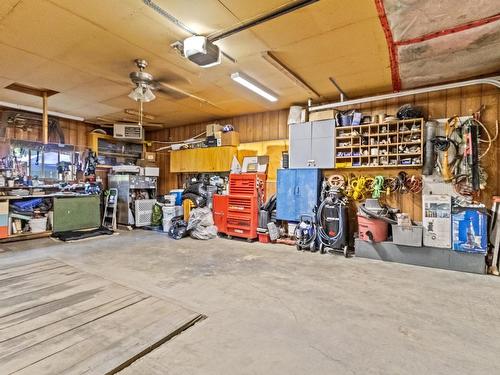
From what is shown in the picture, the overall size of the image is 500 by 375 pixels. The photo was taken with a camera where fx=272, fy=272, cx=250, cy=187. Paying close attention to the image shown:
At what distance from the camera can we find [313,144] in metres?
5.21

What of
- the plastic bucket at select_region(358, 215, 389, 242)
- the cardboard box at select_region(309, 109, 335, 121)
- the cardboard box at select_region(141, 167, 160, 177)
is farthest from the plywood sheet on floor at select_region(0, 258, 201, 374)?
the cardboard box at select_region(141, 167, 160, 177)

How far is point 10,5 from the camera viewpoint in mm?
2561

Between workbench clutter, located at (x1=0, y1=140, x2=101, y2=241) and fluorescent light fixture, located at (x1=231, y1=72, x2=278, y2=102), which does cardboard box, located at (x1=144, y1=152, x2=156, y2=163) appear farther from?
fluorescent light fixture, located at (x1=231, y1=72, x2=278, y2=102)

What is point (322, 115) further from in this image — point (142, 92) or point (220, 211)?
point (142, 92)

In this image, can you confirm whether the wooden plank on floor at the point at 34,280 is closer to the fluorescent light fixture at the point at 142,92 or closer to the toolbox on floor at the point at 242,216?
the fluorescent light fixture at the point at 142,92

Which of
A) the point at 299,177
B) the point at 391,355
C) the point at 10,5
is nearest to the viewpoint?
the point at 391,355

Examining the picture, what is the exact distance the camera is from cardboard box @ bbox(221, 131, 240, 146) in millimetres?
6352

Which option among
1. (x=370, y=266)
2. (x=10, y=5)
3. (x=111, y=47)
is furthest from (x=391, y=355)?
(x=10, y=5)

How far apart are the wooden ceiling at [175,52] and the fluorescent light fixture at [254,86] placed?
0.10 m

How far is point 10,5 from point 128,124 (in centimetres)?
505

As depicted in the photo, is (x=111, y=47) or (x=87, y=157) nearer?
(x=111, y=47)

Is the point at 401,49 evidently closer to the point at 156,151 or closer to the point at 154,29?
the point at 154,29

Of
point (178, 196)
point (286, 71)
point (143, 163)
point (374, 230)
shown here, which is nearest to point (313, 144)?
point (286, 71)

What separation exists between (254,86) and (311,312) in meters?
3.50
